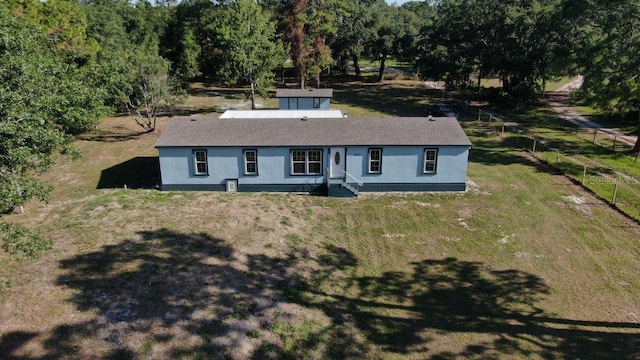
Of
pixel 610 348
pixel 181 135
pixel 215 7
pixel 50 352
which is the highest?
pixel 215 7

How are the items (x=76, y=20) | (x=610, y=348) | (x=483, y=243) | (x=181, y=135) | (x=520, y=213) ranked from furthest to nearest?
(x=76, y=20) < (x=181, y=135) < (x=520, y=213) < (x=483, y=243) < (x=610, y=348)

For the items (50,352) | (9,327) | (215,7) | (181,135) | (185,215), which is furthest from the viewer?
(215,7)

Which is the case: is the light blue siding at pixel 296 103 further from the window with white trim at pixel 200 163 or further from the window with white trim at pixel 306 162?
the window with white trim at pixel 200 163

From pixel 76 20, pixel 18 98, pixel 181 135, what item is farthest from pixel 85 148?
pixel 18 98

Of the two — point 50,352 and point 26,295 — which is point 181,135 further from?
point 50,352

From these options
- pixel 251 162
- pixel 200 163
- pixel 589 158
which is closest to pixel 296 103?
pixel 251 162

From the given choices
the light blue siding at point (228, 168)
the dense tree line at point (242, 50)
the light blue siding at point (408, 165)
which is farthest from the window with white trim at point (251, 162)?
the dense tree line at point (242, 50)
